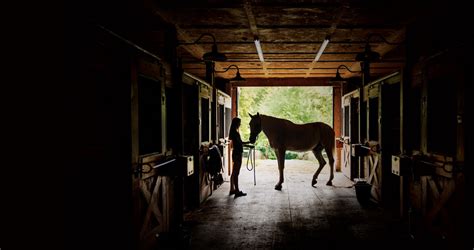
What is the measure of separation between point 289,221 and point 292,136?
3239 millimetres

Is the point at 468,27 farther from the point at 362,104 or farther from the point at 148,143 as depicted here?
the point at 148,143

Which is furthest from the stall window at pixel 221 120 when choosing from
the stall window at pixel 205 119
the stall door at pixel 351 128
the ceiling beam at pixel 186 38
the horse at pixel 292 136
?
the stall door at pixel 351 128

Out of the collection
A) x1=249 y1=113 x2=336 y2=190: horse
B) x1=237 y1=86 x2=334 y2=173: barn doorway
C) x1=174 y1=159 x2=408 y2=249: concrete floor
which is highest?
x1=237 y1=86 x2=334 y2=173: barn doorway

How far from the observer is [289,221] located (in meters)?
4.54

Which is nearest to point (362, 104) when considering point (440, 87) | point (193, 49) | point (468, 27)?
→ point (468, 27)

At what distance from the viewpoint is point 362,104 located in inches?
250

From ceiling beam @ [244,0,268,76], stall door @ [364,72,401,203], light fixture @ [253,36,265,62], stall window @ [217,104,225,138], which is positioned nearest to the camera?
ceiling beam @ [244,0,268,76]

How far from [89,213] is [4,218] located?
59 cm

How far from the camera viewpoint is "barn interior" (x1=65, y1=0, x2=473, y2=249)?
2725mm

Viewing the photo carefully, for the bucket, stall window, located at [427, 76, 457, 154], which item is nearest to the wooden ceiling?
stall window, located at [427, 76, 457, 154]

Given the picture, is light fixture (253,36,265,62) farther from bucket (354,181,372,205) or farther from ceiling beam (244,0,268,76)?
bucket (354,181,372,205)

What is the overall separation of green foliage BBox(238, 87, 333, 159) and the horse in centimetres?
1080

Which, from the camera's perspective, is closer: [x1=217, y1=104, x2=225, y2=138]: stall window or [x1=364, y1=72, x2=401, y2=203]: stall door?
[x1=364, y1=72, x2=401, y2=203]: stall door

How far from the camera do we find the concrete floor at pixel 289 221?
377 cm
